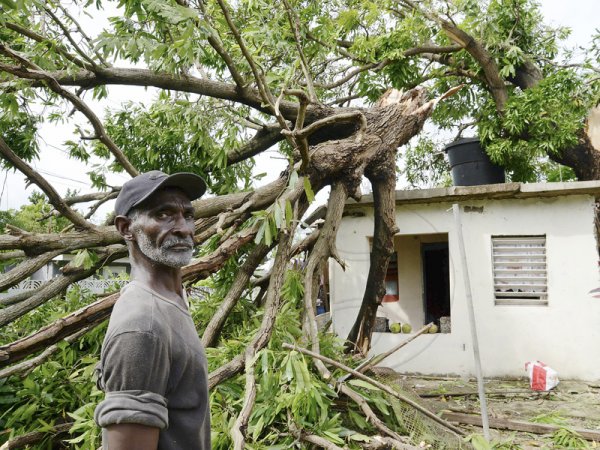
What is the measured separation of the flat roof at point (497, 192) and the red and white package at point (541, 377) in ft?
7.80

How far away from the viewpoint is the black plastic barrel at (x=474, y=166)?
8.95 m

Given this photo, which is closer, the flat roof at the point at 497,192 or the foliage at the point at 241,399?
the foliage at the point at 241,399

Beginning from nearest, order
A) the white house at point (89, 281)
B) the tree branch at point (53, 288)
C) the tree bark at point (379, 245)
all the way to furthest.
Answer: the tree branch at point (53, 288) → the white house at point (89, 281) → the tree bark at point (379, 245)

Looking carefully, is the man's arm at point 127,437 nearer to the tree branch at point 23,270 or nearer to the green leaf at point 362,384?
the tree branch at point 23,270

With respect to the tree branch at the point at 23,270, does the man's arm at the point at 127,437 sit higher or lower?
lower

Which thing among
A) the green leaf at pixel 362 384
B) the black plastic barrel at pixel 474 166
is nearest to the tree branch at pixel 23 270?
the green leaf at pixel 362 384

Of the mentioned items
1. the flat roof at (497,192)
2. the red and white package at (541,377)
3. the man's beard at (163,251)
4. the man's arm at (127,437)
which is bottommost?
the red and white package at (541,377)

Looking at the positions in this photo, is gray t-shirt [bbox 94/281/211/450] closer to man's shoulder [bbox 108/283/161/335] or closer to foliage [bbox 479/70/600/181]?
man's shoulder [bbox 108/283/161/335]

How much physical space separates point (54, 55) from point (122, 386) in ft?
11.5

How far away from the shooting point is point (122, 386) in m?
1.49

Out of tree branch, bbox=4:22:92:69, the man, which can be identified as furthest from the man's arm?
tree branch, bbox=4:22:92:69

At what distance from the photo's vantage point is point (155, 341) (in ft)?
5.06

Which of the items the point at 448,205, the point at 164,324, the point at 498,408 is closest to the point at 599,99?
the point at 448,205

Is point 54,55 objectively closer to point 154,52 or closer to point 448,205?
point 154,52
